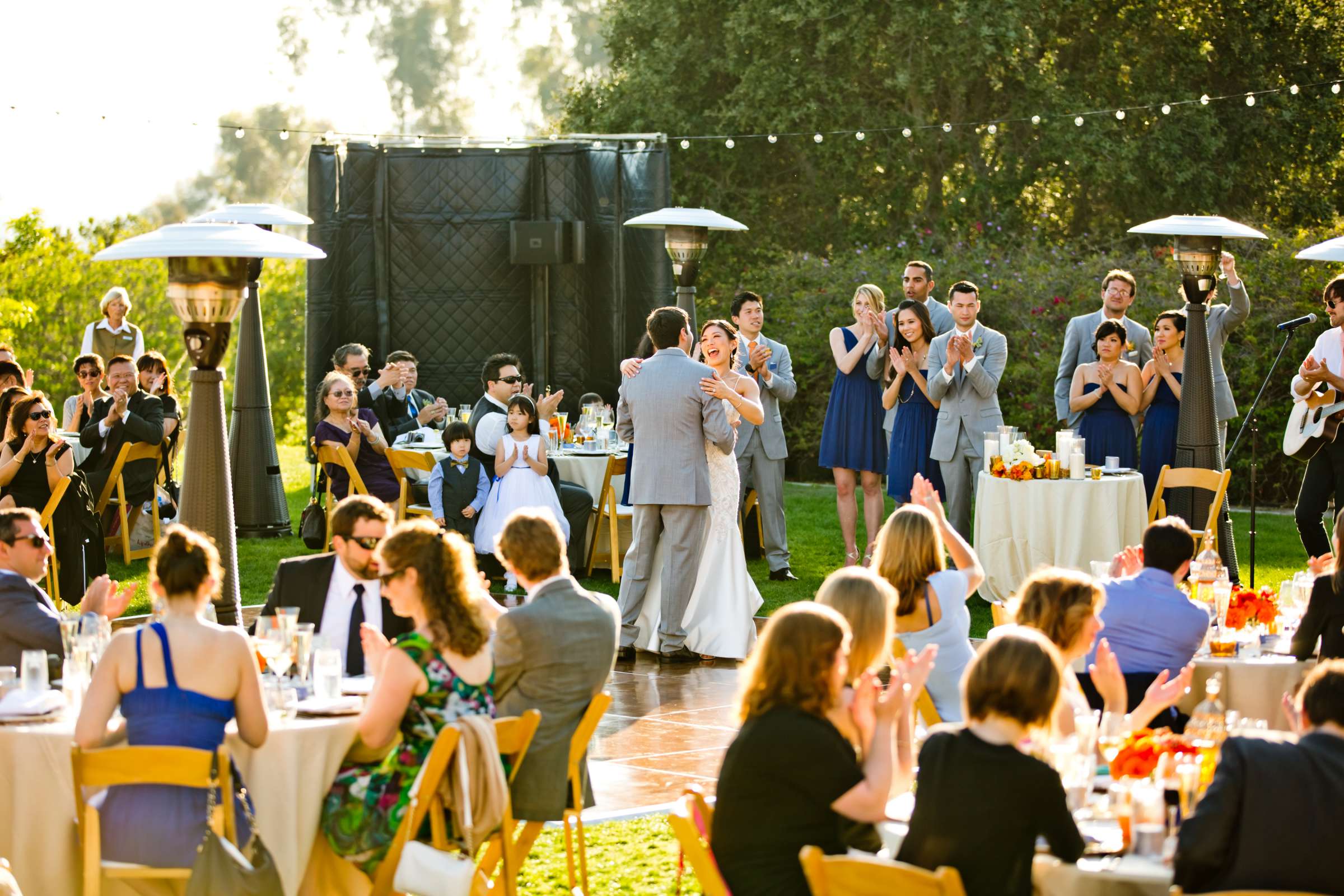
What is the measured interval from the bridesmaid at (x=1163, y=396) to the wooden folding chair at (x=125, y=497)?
6.12 meters

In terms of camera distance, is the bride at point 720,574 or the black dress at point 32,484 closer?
the bride at point 720,574

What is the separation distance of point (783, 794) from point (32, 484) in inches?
249

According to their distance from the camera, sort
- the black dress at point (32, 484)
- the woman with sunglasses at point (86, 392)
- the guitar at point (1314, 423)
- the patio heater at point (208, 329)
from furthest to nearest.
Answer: the woman with sunglasses at point (86, 392)
the guitar at point (1314, 423)
the black dress at point (32, 484)
the patio heater at point (208, 329)

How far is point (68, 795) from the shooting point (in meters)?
4.36

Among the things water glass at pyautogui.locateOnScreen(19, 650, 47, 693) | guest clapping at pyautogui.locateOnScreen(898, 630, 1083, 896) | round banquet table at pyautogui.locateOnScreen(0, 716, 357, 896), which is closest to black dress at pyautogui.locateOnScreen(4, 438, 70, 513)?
water glass at pyautogui.locateOnScreen(19, 650, 47, 693)

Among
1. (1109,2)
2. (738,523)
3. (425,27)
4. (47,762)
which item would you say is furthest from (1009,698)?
(425,27)

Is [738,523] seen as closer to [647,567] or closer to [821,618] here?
[647,567]

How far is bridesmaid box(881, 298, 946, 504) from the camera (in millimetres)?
9844

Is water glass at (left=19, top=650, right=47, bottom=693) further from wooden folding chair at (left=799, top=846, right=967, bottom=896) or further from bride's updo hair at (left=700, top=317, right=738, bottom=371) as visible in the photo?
bride's updo hair at (left=700, top=317, right=738, bottom=371)

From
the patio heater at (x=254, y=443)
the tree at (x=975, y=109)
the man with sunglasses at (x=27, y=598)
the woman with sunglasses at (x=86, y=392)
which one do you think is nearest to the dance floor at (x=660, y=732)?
the man with sunglasses at (x=27, y=598)

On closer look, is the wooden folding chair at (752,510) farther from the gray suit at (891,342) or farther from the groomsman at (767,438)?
the gray suit at (891,342)

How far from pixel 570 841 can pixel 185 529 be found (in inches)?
58.6

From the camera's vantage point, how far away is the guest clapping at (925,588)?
17.1 feet

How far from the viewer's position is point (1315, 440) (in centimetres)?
920
